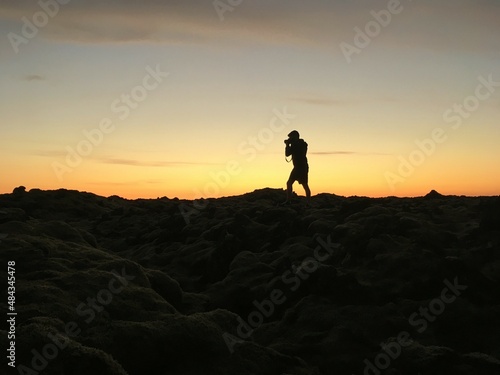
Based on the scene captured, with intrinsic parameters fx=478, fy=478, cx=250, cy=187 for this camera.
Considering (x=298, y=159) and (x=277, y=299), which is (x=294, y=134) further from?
(x=277, y=299)

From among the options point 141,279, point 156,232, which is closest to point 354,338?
point 141,279

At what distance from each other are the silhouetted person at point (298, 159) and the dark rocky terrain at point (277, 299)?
826 centimetres

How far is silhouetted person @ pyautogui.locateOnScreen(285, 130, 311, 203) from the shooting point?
29453 millimetres

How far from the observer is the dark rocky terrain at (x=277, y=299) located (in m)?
8.76

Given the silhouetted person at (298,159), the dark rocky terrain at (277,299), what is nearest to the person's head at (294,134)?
the silhouetted person at (298,159)

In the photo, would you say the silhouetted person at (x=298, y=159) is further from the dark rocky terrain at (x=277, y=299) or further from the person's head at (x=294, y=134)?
the dark rocky terrain at (x=277, y=299)

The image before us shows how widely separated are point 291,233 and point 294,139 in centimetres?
1095

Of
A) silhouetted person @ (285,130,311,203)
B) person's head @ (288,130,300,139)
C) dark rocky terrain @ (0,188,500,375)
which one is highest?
person's head @ (288,130,300,139)

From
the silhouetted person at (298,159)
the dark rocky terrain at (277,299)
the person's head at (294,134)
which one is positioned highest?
the person's head at (294,134)

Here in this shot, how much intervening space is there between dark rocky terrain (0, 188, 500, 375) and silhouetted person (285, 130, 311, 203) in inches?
325

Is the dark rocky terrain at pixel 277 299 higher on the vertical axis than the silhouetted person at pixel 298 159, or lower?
lower

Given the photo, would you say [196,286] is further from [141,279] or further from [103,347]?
[103,347]

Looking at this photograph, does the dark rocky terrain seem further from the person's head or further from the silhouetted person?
the person's head

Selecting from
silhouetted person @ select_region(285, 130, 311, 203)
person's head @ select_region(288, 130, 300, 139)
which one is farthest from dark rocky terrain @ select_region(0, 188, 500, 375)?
person's head @ select_region(288, 130, 300, 139)
